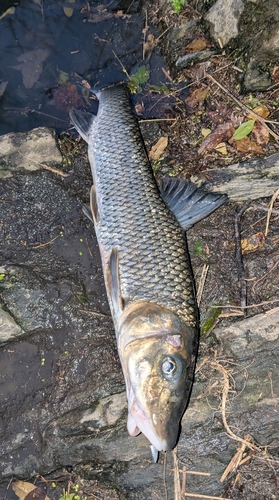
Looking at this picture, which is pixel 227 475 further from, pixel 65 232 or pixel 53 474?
pixel 65 232

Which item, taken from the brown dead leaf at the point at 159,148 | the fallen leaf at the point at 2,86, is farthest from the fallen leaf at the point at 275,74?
the fallen leaf at the point at 2,86

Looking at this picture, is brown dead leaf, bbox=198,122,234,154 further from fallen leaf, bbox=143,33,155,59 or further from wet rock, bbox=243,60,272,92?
fallen leaf, bbox=143,33,155,59

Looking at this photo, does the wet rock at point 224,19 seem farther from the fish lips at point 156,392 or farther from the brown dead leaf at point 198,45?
the fish lips at point 156,392

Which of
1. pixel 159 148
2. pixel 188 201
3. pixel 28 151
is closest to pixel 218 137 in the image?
pixel 159 148

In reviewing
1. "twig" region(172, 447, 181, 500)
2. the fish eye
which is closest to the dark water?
the fish eye

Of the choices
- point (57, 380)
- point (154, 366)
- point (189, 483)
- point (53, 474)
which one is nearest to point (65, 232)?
point (57, 380)
